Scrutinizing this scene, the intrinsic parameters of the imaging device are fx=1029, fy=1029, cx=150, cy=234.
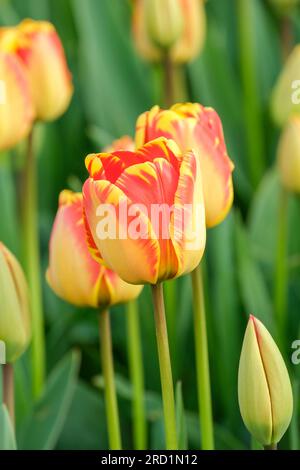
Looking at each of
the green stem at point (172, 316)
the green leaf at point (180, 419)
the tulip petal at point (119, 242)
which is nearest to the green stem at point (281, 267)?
the green stem at point (172, 316)

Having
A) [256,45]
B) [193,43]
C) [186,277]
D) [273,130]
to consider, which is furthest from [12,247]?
[256,45]

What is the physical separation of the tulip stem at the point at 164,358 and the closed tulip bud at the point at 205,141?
96mm

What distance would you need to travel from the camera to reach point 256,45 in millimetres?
1668

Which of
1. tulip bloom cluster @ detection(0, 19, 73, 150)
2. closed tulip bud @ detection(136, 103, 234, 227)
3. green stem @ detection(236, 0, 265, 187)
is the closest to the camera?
closed tulip bud @ detection(136, 103, 234, 227)

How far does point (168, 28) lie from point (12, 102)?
302 millimetres

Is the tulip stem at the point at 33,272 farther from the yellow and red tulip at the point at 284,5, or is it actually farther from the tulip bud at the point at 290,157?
the yellow and red tulip at the point at 284,5

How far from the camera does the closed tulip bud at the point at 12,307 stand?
779mm

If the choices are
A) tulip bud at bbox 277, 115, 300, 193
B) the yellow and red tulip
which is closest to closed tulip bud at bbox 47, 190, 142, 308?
tulip bud at bbox 277, 115, 300, 193

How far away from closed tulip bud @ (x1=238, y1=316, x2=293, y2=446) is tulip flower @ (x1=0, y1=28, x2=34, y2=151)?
0.39 meters

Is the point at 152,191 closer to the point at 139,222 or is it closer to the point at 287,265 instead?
the point at 139,222

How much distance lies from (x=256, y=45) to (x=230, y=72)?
0.32 ft

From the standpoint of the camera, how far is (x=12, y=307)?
31.0 inches

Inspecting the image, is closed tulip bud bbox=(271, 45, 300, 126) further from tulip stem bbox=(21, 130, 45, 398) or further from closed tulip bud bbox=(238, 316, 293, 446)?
closed tulip bud bbox=(238, 316, 293, 446)

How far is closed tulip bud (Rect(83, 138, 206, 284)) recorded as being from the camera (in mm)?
660
